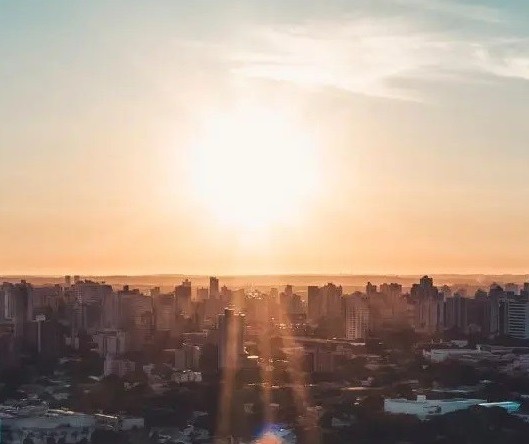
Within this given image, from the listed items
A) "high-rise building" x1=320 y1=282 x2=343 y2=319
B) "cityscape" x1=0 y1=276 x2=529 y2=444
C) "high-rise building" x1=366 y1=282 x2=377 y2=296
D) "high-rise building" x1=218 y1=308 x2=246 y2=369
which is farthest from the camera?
"high-rise building" x1=366 y1=282 x2=377 y2=296

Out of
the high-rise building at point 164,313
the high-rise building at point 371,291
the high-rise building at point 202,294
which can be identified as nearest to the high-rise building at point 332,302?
the high-rise building at point 371,291

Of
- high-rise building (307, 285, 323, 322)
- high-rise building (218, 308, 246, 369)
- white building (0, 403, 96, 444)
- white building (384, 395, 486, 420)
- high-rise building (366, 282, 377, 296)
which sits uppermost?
high-rise building (366, 282, 377, 296)

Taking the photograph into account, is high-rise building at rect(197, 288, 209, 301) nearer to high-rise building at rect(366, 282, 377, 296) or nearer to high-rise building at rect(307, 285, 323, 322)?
high-rise building at rect(307, 285, 323, 322)

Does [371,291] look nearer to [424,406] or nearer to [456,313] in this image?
[456,313]

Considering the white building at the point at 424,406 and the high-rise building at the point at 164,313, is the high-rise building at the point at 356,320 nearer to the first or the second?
the high-rise building at the point at 164,313

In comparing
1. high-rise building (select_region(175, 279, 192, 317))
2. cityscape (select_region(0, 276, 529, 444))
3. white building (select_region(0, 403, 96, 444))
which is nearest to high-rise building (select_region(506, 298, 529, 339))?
cityscape (select_region(0, 276, 529, 444))

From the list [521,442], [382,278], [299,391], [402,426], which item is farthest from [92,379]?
[382,278]
